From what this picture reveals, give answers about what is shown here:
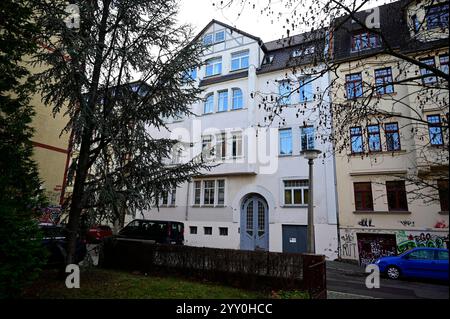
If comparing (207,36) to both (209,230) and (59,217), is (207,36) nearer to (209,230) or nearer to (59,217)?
(209,230)

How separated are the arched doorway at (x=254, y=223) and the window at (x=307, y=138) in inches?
179

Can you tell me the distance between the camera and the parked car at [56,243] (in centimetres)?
792

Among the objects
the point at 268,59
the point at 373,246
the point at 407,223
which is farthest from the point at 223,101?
the point at 407,223

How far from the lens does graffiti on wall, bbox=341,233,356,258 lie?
15086mm

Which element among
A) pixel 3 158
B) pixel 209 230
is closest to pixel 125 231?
pixel 209 230

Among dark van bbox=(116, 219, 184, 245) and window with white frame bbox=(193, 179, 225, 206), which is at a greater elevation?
window with white frame bbox=(193, 179, 225, 206)

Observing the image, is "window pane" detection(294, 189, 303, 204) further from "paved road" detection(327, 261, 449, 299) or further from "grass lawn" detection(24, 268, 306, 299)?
"grass lawn" detection(24, 268, 306, 299)

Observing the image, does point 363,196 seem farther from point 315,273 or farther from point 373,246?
point 315,273

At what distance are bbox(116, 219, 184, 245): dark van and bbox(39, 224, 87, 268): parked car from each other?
249 inches

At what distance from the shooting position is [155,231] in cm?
1655

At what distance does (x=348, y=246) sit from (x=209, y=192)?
9.78 m

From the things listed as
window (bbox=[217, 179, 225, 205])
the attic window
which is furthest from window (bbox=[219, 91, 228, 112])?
window (bbox=[217, 179, 225, 205])

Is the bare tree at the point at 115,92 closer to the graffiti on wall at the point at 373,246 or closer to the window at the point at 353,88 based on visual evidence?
the window at the point at 353,88
